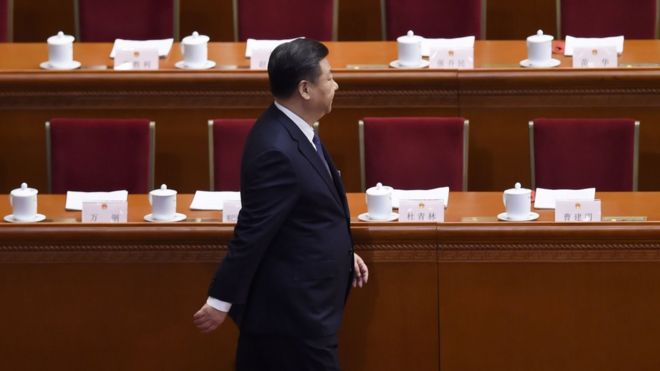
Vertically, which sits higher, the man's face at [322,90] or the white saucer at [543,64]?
the white saucer at [543,64]

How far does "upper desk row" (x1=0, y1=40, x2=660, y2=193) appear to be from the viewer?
219cm

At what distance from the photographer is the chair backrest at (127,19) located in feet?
8.34

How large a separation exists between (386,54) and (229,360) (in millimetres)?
741

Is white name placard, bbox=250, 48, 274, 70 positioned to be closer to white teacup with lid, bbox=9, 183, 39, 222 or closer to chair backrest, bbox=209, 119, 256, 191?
chair backrest, bbox=209, 119, 256, 191

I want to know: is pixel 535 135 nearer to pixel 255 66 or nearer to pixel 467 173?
pixel 467 173

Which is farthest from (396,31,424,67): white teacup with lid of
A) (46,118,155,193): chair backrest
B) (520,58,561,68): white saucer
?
(46,118,155,193): chair backrest

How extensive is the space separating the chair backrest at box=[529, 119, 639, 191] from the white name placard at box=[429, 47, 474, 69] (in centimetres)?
19

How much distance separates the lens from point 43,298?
5.68 feet

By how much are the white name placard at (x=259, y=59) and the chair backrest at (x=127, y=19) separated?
0.35m

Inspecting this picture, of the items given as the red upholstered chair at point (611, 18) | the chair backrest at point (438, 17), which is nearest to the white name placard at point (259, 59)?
the chair backrest at point (438, 17)

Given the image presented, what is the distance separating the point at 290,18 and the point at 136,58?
348mm

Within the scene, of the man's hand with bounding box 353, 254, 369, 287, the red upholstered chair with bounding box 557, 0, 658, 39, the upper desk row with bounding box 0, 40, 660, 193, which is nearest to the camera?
the man's hand with bounding box 353, 254, 369, 287

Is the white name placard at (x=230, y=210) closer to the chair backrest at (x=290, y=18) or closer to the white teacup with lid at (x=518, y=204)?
the white teacup with lid at (x=518, y=204)

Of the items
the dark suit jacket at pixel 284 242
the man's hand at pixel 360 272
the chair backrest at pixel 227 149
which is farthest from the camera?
the chair backrest at pixel 227 149
